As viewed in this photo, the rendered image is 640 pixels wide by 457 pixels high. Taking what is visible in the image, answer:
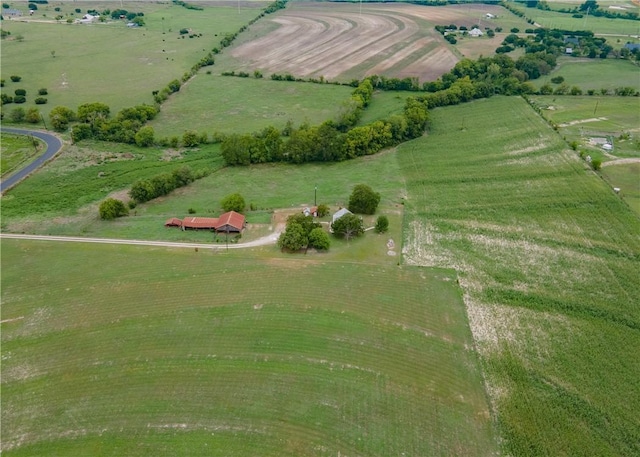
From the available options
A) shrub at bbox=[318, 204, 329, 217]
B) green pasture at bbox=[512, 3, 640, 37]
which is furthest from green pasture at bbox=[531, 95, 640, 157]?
green pasture at bbox=[512, 3, 640, 37]

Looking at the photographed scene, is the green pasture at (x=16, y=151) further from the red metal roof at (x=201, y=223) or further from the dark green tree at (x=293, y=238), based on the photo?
the dark green tree at (x=293, y=238)

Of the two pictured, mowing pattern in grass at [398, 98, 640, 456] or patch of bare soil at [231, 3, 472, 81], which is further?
patch of bare soil at [231, 3, 472, 81]

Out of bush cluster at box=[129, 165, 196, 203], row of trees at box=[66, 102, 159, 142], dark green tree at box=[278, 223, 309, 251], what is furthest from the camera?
row of trees at box=[66, 102, 159, 142]

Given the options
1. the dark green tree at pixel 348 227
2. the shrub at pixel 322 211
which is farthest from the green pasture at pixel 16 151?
the dark green tree at pixel 348 227

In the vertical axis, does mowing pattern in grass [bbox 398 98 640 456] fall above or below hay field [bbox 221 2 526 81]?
below

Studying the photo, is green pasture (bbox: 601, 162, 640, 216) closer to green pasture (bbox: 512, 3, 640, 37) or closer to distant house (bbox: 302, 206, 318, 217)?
distant house (bbox: 302, 206, 318, 217)

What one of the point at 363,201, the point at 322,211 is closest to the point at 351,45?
the point at 363,201
